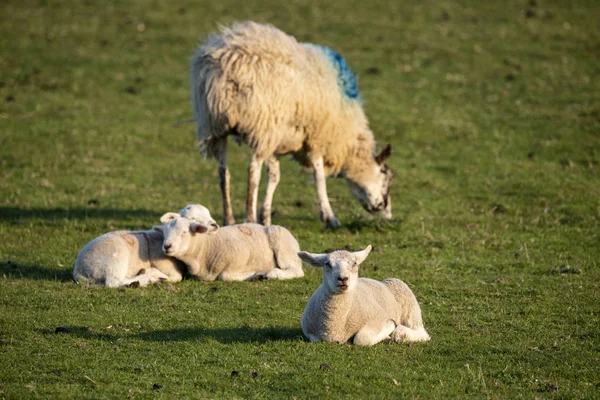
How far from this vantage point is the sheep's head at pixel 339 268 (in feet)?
23.8

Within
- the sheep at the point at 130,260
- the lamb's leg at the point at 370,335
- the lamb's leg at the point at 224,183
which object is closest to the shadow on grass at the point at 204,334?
the lamb's leg at the point at 370,335

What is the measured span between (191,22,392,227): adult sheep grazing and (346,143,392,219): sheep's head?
0.24 metres

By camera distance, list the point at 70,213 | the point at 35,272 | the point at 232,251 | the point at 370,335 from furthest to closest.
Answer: the point at 70,213, the point at 35,272, the point at 232,251, the point at 370,335

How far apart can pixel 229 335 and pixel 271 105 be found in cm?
538

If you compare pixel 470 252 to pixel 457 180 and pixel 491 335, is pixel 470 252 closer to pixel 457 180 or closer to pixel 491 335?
pixel 491 335

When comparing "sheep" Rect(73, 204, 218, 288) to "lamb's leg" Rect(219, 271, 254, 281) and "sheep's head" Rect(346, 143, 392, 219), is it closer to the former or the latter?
"lamb's leg" Rect(219, 271, 254, 281)

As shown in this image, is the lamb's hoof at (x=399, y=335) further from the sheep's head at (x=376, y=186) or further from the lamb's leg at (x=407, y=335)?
the sheep's head at (x=376, y=186)

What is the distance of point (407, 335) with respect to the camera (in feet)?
26.0

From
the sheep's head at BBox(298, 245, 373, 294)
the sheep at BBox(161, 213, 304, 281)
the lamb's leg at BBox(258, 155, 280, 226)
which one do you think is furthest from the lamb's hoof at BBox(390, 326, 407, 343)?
the lamb's leg at BBox(258, 155, 280, 226)

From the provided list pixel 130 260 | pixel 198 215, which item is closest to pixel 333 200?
pixel 198 215

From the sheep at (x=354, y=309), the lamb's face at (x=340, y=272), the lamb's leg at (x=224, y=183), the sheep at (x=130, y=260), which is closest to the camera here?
the lamb's face at (x=340, y=272)

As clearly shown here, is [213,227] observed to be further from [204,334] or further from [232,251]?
[204,334]

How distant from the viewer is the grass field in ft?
23.8

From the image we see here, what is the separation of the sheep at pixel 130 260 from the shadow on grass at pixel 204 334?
161cm
